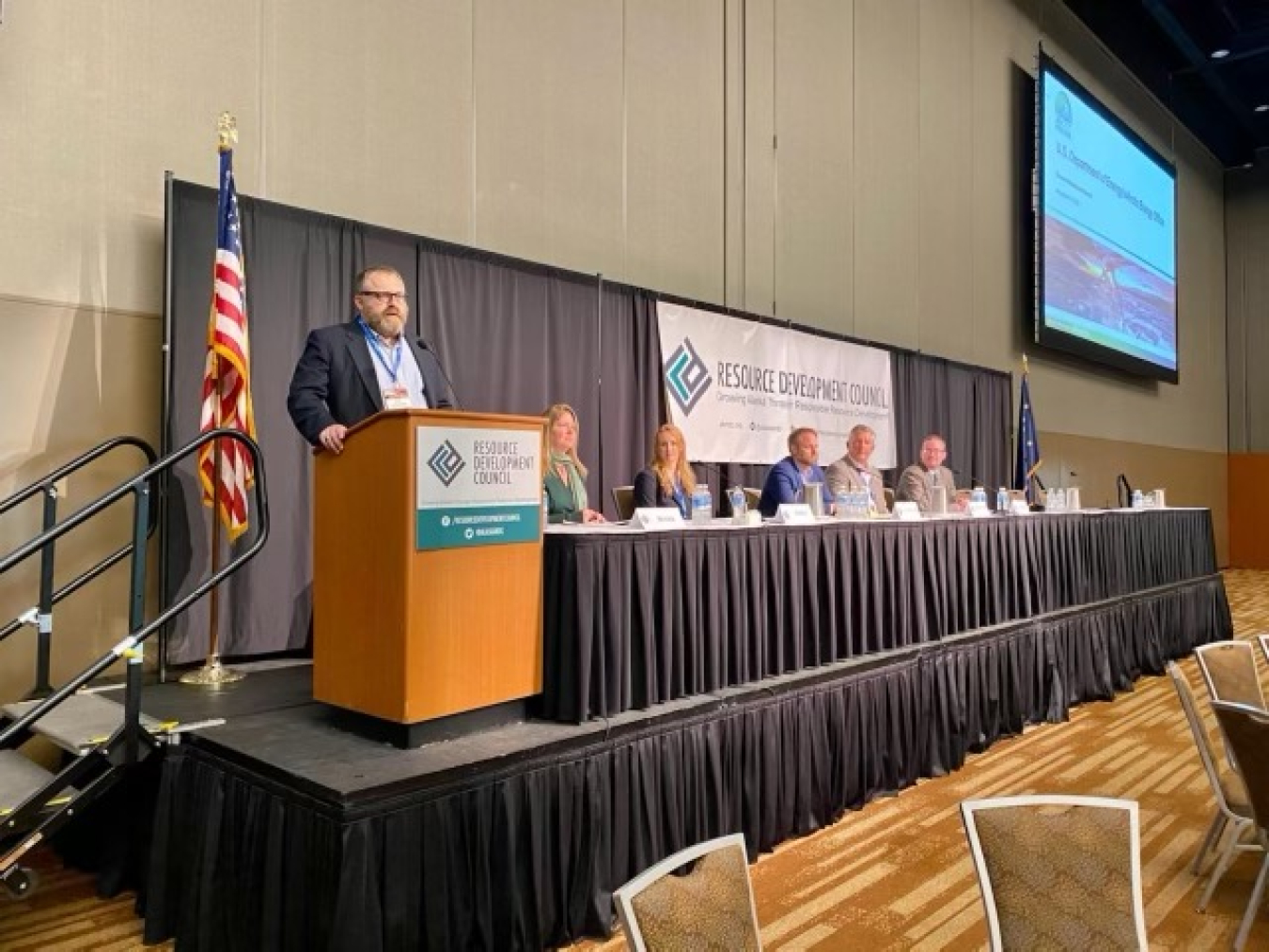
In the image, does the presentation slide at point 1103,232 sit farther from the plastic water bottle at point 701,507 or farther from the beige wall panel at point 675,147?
the plastic water bottle at point 701,507

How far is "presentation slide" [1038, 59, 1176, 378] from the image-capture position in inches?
377

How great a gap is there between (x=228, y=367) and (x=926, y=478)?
4089 mm

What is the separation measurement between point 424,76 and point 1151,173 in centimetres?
1102

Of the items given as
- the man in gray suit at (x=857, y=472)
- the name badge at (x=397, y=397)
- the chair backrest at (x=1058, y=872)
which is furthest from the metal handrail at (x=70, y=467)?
the man in gray suit at (x=857, y=472)

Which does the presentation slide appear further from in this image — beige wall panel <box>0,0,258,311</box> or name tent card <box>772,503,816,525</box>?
beige wall panel <box>0,0,258,311</box>

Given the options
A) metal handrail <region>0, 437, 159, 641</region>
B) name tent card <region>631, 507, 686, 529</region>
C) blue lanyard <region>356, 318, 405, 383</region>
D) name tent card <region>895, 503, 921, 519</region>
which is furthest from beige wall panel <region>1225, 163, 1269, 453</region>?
metal handrail <region>0, 437, 159, 641</region>

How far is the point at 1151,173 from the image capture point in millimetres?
11953

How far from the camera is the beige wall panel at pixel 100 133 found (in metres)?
3.27

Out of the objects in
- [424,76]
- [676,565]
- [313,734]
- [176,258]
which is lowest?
[313,734]

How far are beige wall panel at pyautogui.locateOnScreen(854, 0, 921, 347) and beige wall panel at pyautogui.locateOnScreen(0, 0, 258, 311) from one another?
17.6ft

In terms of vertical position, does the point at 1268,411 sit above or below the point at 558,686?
above

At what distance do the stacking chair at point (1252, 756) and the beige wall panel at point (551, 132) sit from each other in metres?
3.93

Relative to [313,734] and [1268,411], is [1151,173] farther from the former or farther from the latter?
[313,734]

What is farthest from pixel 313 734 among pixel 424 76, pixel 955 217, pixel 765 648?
pixel 955 217
